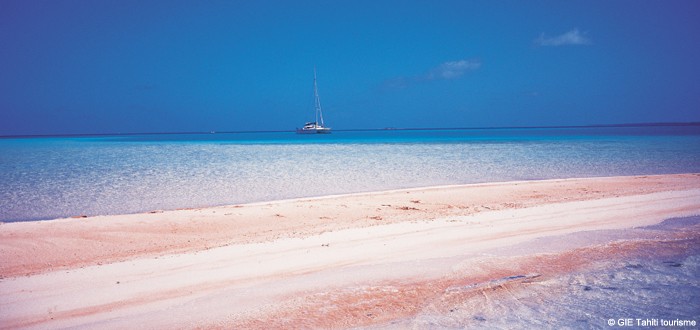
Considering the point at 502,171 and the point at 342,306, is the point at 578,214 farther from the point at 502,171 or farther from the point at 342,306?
the point at 502,171

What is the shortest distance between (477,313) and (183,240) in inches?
223

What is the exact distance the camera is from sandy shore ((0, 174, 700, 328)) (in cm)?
420

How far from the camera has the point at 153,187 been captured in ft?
52.2

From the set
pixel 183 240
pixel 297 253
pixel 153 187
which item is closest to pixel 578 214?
pixel 297 253

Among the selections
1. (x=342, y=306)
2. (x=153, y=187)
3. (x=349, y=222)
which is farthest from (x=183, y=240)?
(x=153, y=187)

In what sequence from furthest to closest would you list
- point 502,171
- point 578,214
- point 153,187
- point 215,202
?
point 502,171
point 153,187
point 215,202
point 578,214

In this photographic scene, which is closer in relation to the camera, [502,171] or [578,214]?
[578,214]

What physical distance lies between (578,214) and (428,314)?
243 inches

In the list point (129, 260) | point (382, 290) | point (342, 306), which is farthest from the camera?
point (129, 260)

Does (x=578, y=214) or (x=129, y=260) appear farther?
(x=578, y=214)

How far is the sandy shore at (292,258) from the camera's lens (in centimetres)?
420

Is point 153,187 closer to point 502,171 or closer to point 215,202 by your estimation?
point 215,202

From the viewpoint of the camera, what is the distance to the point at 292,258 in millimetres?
5926

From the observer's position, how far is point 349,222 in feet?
28.3
